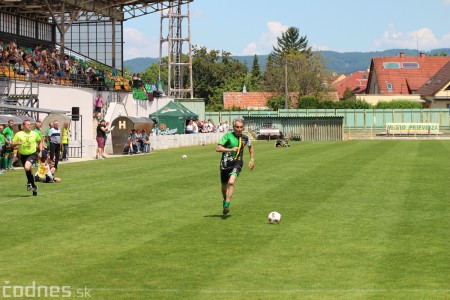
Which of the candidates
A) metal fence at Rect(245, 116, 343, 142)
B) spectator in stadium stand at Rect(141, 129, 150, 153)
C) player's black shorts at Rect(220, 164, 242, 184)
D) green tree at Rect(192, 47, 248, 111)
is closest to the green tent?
spectator in stadium stand at Rect(141, 129, 150, 153)

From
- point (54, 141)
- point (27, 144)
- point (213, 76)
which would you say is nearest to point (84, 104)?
point (54, 141)

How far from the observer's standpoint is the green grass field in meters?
10.9

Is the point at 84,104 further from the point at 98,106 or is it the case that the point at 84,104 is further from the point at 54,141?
the point at 54,141

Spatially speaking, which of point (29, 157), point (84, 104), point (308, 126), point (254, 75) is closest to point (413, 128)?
point (308, 126)

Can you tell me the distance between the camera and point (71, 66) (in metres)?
55.1

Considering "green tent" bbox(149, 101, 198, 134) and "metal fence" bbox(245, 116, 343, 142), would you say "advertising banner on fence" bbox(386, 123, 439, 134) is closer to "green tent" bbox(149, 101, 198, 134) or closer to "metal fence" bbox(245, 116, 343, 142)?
"metal fence" bbox(245, 116, 343, 142)

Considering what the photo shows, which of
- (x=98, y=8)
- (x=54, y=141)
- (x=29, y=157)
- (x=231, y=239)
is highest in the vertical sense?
(x=98, y=8)

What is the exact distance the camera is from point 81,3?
55.7 metres

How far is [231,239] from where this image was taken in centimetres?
1451

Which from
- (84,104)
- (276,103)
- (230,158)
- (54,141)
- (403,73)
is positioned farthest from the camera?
(403,73)

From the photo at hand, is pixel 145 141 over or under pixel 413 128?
under

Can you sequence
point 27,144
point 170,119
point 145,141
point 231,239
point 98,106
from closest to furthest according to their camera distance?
1. point 231,239
2. point 27,144
3. point 145,141
4. point 98,106
5. point 170,119

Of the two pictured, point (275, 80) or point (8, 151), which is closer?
point (8, 151)

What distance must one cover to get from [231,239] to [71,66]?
4217 centimetres
